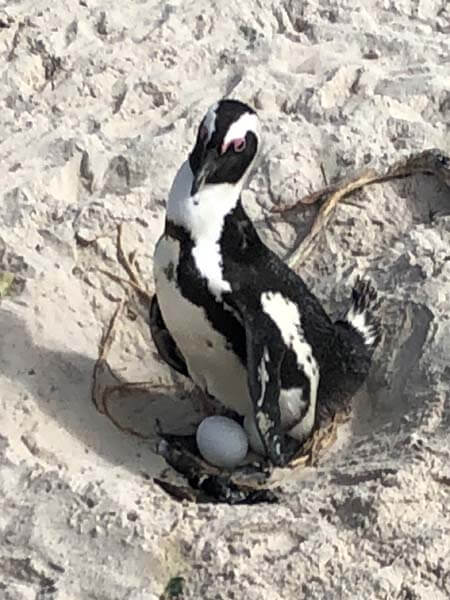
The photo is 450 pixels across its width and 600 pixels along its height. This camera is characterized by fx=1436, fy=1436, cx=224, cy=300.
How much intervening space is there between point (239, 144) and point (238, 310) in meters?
0.33

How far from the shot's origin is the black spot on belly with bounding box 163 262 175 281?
2838mm

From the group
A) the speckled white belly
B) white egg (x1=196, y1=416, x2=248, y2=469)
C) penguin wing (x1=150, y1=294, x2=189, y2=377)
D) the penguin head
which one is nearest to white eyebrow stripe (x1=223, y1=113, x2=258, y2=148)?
the penguin head

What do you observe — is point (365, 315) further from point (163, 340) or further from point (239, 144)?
point (239, 144)

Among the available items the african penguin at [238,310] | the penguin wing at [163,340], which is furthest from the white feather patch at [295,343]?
the penguin wing at [163,340]

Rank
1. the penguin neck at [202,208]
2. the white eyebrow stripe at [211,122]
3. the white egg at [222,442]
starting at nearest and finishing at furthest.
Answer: the white eyebrow stripe at [211,122] < the penguin neck at [202,208] < the white egg at [222,442]

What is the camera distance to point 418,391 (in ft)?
9.82

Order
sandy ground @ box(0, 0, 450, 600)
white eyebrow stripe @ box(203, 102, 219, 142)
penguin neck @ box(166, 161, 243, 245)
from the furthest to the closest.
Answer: penguin neck @ box(166, 161, 243, 245)
white eyebrow stripe @ box(203, 102, 219, 142)
sandy ground @ box(0, 0, 450, 600)

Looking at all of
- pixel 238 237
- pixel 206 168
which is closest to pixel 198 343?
pixel 238 237

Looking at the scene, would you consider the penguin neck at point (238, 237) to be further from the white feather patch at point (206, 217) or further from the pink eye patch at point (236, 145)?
the pink eye patch at point (236, 145)

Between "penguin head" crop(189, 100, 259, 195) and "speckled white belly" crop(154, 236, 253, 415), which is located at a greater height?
"penguin head" crop(189, 100, 259, 195)

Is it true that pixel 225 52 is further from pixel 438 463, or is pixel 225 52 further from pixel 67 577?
pixel 67 577

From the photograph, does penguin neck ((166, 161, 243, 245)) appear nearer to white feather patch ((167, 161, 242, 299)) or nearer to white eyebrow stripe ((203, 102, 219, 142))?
white feather patch ((167, 161, 242, 299))

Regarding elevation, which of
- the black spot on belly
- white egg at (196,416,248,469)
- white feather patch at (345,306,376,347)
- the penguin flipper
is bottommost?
white egg at (196,416,248,469)

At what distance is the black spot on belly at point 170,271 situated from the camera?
2838mm
